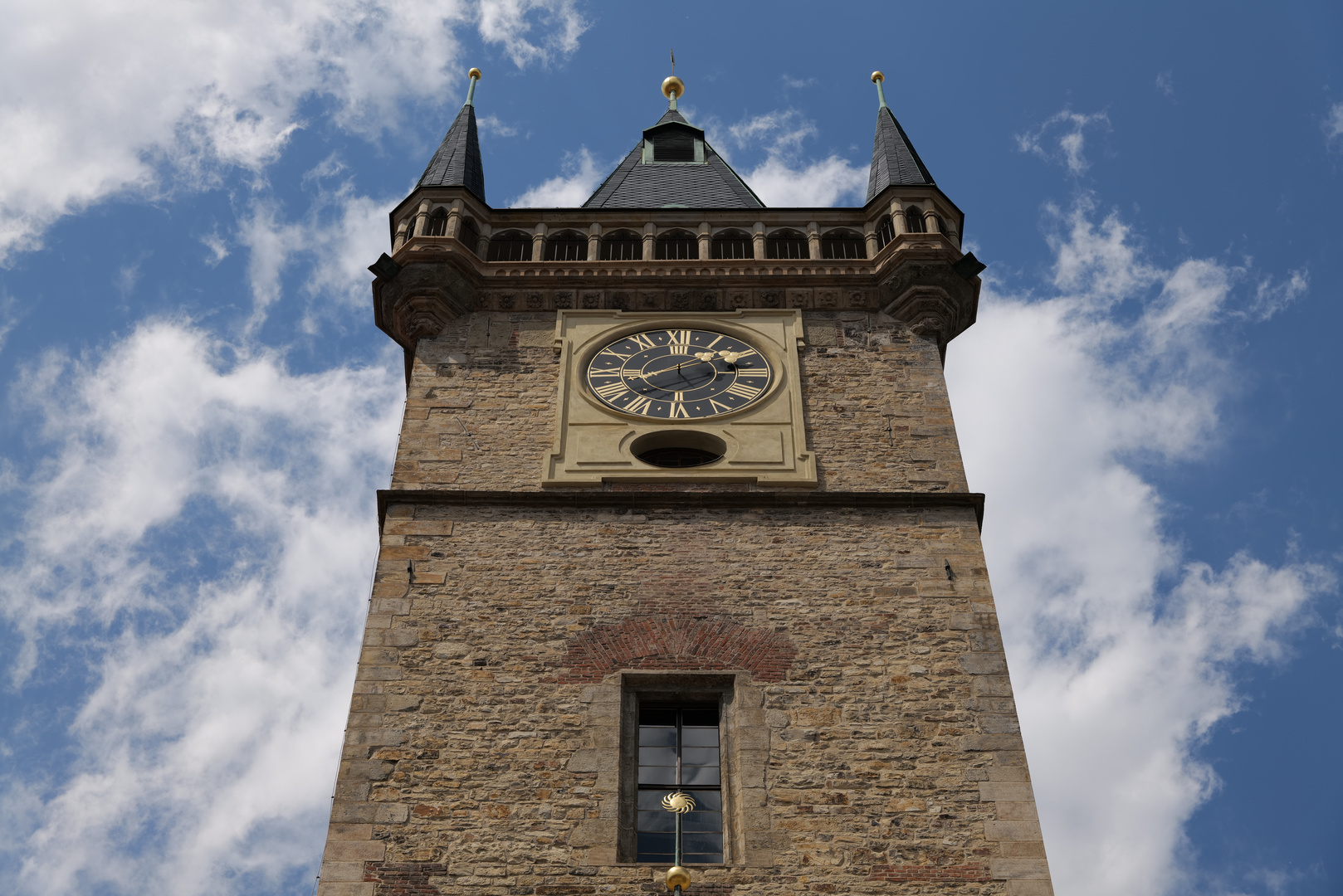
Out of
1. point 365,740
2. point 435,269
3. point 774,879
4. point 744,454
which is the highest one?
point 435,269

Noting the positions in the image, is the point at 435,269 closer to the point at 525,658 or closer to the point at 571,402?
the point at 571,402

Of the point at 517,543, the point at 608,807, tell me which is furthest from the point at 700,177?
the point at 608,807

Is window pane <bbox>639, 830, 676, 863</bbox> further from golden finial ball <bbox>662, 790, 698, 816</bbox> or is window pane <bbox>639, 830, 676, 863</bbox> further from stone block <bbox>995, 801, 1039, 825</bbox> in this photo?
stone block <bbox>995, 801, 1039, 825</bbox>

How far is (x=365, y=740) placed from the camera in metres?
14.0

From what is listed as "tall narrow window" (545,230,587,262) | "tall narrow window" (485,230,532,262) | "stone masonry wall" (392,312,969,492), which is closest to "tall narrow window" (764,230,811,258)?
"stone masonry wall" (392,312,969,492)

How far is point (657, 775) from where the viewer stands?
46.8 feet

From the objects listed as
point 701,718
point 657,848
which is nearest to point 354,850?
point 657,848

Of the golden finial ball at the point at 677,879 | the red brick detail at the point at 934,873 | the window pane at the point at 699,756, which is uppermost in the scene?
the window pane at the point at 699,756

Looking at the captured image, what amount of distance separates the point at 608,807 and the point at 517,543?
354 centimetres

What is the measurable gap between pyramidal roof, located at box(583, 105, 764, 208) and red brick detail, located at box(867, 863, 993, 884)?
11.5m

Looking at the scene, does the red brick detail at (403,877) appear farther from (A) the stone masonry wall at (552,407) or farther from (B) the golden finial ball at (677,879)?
(A) the stone masonry wall at (552,407)

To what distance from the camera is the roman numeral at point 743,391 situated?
18.8 meters

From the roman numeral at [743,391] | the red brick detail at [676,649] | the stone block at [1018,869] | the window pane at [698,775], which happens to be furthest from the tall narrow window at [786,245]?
the stone block at [1018,869]

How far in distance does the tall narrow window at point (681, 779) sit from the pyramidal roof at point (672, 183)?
958cm
